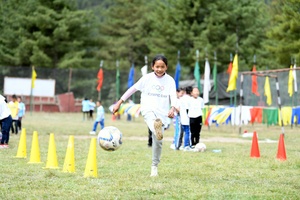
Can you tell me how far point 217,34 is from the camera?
48.8 meters

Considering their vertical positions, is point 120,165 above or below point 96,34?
below

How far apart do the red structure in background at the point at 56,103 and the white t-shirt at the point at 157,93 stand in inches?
1430

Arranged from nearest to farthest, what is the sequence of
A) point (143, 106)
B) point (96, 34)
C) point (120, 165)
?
point (143, 106) → point (120, 165) → point (96, 34)

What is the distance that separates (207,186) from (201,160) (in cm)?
397

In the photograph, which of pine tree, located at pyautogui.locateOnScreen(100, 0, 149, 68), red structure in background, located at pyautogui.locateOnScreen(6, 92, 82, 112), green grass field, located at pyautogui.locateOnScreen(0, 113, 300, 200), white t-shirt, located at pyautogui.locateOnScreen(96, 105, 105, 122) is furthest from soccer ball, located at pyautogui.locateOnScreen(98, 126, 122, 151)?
pine tree, located at pyautogui.locateOnScreen(100, 0, 149, 68)

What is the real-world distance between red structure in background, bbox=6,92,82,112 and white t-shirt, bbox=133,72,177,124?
36.3m

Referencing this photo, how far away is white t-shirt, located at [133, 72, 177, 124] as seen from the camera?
9203 mm

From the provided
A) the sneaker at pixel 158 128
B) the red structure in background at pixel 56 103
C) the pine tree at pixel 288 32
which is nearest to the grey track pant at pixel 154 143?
the sneaker at pixel 158 128

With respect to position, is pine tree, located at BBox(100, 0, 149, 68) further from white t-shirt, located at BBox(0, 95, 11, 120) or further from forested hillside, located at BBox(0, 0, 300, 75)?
white t-shirt, located at BBox(0, 95, 11, 120)

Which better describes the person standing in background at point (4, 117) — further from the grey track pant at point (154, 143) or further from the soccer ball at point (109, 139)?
the grey track pant at point (154, 143)

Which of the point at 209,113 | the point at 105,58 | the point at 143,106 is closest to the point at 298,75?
the point at 209,113

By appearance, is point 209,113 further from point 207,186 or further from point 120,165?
point 207,186

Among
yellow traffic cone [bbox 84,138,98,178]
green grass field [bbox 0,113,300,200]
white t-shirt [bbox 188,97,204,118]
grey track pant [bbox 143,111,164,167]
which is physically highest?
white t-shirt [bbox 188,97,204,118]

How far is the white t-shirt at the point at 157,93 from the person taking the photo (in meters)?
9.20
